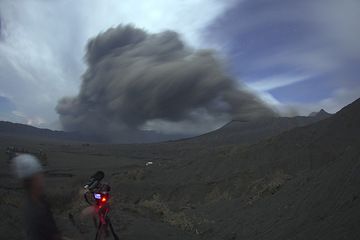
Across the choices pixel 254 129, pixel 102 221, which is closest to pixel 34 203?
pixel 102 221

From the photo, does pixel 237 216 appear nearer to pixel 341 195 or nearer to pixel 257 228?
pixel 257 228

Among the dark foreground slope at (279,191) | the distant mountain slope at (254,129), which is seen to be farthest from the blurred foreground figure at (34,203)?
the distant mountain slope at (254,129)

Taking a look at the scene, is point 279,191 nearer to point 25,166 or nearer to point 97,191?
point 97,191

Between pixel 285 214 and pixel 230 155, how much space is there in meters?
31.8

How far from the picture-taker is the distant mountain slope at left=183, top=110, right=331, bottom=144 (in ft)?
511

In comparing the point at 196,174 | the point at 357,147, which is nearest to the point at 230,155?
the point at 196,174

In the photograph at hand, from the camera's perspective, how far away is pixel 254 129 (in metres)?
179

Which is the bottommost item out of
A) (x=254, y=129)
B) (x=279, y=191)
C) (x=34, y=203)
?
(x=279, y=191)

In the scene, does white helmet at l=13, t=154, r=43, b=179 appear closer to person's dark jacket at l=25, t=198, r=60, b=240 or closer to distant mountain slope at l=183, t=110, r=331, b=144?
person's dark jacket at l=25, t=198, r=60, b=240

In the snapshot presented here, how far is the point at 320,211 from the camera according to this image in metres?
10.8

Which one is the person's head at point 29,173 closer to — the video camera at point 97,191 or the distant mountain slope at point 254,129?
the video camera at point 97,191

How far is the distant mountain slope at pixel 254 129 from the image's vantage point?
155625 millimetres

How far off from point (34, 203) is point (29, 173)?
313 millimetres

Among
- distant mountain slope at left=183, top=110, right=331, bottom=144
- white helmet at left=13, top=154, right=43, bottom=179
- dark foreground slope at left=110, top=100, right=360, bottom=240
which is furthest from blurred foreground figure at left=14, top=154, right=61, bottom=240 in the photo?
distant mountain slope at left=183, top=110, right=331, bottom=144
